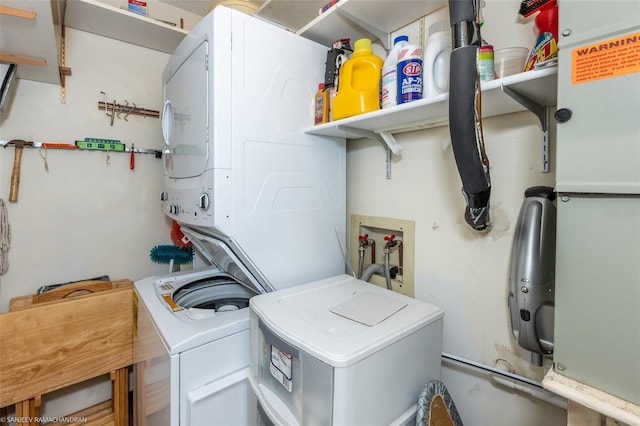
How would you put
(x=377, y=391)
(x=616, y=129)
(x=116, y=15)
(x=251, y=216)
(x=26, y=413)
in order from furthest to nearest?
1. (x=116, y=15)
2. (x=26, y=413)
3. (x=251, y=216)
4. (x=377, y=391)
5. (x=616, y=129)

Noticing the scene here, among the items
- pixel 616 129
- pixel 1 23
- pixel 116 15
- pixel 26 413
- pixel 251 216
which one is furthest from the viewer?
pixel 116 15

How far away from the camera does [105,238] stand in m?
2.32

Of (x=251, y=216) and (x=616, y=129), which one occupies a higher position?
(x=616, y=129)

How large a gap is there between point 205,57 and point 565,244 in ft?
5.02

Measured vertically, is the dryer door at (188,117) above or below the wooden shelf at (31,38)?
below

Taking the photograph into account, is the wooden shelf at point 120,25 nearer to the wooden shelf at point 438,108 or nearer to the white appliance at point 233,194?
the white appliance at point 233,194

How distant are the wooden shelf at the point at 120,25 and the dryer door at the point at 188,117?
1.78 ft

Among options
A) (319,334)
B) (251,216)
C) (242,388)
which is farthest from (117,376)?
(319,334)

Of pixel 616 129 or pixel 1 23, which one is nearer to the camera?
pixel 616 129

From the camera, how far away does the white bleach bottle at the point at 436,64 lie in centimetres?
124

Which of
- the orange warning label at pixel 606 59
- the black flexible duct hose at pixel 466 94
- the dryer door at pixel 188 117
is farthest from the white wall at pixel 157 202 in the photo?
the dryer door at pixel 188 117

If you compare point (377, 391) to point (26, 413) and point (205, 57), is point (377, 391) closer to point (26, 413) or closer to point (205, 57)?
point (205, 57)

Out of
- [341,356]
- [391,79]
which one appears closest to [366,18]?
[391,79]

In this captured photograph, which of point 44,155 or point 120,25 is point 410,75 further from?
point 44,155
